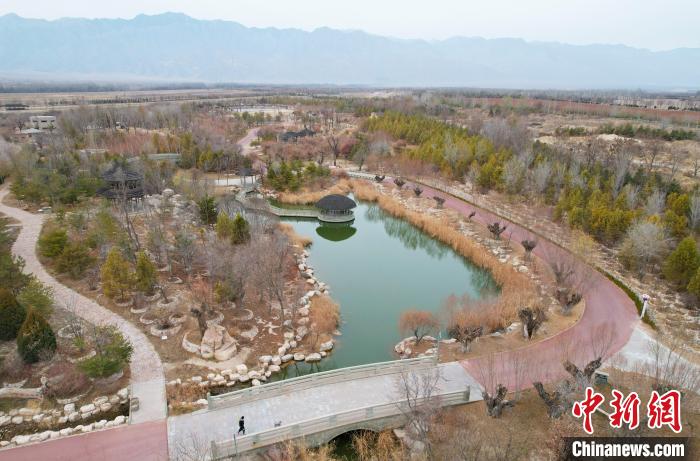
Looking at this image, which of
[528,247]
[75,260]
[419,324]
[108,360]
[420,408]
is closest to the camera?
[420,408]

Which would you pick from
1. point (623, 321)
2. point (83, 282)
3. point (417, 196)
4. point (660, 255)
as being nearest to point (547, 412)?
point (623, 321)

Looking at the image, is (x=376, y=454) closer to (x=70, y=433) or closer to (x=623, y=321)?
(x=70, y=433)

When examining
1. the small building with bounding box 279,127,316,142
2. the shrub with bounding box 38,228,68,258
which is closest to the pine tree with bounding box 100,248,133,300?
the shrub with bounding box 38,228,68,258

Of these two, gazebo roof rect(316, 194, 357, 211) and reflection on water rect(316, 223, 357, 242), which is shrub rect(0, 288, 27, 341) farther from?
gazebo roof rect(316, 194, 357, 211)

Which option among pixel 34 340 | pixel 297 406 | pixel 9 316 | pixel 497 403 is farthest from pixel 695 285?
pixel 9 316

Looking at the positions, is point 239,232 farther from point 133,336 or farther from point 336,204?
point 336,204

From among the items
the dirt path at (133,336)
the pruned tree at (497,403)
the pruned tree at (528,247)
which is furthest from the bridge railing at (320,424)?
the pruned tree at (528,247)
